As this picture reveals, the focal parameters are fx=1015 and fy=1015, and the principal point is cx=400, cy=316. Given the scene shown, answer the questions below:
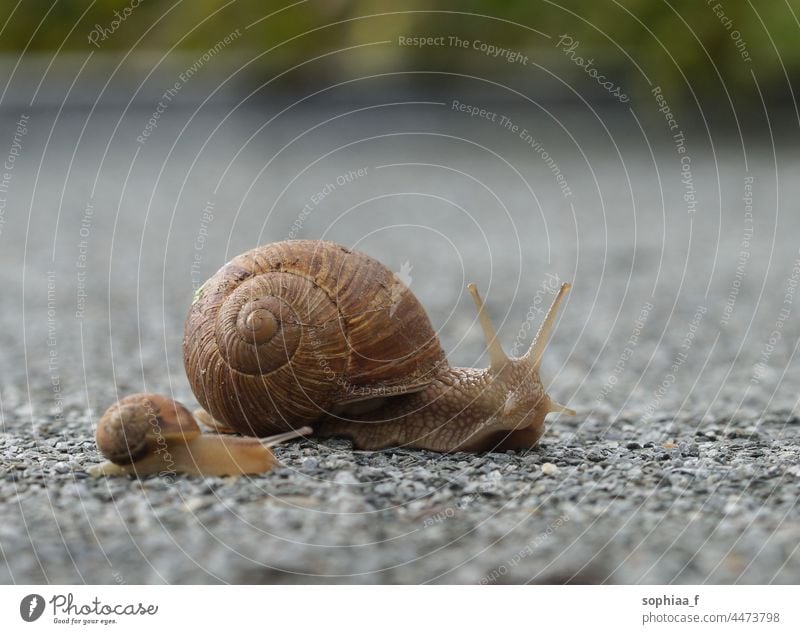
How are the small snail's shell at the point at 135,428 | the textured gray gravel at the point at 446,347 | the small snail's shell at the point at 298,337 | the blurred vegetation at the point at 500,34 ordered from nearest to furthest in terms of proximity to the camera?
the textured gray gravel at the point at 446,347 → the small snail's shell at the point at 135,428 → the small snail's shell at the point at 298,337 → the blurred vegetation at the point at 500,34

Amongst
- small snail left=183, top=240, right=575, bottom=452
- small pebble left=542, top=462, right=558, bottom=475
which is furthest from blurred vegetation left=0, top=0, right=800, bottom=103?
small pebble left=542, top=462, right=558, bottom=475

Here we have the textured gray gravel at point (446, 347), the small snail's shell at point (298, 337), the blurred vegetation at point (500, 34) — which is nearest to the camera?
the textured gray gravel at point (446, 347)

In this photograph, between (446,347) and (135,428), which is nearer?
(135,428)

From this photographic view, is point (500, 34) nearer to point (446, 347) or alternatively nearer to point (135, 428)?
point (446, 347)

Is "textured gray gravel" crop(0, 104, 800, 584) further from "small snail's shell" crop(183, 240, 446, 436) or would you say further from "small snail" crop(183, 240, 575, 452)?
"small snail's shell" crop(183, 240, 446, 436)

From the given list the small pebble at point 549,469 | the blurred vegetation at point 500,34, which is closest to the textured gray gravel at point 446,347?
the small pebble at point 549,469

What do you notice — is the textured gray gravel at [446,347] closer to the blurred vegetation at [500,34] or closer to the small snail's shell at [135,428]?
the small snail's shell at [135,428]

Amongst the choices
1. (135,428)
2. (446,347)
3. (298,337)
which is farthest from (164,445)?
(446,347)
